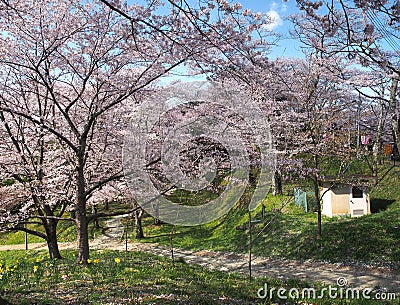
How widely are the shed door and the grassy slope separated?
25.3 inches

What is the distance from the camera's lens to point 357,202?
11922mm

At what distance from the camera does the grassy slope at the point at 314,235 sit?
8.60m

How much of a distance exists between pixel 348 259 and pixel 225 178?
3664mm

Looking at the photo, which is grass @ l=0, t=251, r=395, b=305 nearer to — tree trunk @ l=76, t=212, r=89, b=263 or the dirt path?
tree trunk @ l=76, t=212, r=89, b=263

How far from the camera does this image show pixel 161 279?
5.50m

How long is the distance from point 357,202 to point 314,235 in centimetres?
296

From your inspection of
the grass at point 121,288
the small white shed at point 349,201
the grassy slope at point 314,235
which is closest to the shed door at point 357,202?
the small white shed at point 349,201

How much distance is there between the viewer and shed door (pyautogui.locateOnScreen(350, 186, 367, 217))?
467 inches

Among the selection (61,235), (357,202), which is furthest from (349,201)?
(61,235)

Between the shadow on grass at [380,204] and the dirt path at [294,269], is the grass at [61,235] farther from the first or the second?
the shadow on grass at [380,204]

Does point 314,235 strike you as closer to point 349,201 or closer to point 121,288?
point 349,201

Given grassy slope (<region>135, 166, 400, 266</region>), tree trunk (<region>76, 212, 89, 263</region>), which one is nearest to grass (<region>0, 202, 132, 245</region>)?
grassy slope (<region>135, 166, 400, 266</region>)

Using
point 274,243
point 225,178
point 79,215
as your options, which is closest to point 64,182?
point 79,215

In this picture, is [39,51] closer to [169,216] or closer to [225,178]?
[225,178]
